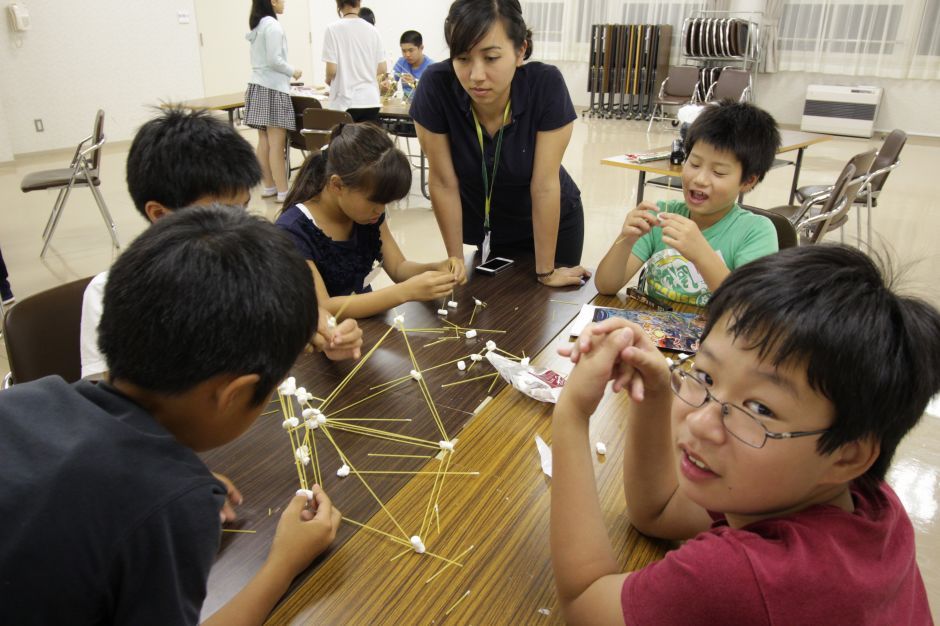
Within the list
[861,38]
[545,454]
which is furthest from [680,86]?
[545,454]

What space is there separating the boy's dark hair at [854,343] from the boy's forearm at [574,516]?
1.00 ft

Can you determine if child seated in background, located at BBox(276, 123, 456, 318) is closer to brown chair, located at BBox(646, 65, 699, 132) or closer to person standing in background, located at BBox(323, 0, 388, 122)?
person standing in background, located at BBox(323, 0, 388, 122)

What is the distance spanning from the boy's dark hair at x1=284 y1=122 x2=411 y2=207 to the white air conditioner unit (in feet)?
31.4

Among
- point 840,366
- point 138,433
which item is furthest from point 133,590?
point 840,366

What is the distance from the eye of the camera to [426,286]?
6.07 ft

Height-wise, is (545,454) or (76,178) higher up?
(545,454)

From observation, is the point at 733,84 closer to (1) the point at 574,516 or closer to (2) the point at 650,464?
(2) the point at 650,464

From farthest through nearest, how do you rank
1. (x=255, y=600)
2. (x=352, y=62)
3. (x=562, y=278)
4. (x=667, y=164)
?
(x=352, y=62) → (x=667, y=164) → (x=562, y=278) → (x=255, y=600)

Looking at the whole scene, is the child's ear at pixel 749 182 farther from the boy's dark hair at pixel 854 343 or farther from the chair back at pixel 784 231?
the boy's dark hair at pixel 854 343

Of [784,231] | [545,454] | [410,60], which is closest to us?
[545,454]

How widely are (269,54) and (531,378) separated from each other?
5.24m

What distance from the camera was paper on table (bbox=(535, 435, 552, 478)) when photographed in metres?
1.15

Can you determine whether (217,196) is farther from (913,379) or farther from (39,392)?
(913,379)

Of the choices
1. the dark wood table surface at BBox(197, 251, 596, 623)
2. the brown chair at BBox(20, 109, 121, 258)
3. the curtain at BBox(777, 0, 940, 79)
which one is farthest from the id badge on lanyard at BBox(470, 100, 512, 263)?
the curtain at BBox(777, 0, 940, 79)
